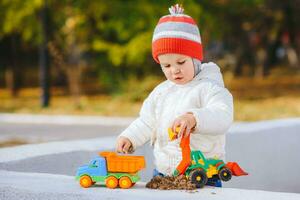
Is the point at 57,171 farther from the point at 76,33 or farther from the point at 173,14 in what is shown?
the point at 76,33

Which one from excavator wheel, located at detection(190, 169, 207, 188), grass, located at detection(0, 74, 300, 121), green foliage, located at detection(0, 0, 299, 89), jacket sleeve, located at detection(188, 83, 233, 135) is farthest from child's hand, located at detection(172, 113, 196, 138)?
green foliage, located at detection(0, 0, 299, 89)

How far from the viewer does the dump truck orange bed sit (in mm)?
3670

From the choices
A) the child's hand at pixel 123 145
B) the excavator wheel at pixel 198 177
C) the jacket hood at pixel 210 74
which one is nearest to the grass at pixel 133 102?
the jacket hood at pixel 210 74

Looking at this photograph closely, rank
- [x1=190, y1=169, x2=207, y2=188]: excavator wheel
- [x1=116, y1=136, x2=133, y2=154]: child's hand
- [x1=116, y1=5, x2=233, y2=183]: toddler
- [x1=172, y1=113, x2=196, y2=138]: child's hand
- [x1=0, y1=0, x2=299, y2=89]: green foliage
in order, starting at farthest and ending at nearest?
1. [x1=0, y1=0, x2=299, y2=89]: green foliage
2. [x1=116, y1=136, x2=133, y2=154]: child's hand
3. [x1=116, y1=5, x2=233, y2=183]: toddler
4. [x1=190, y1=169, x2=207, y2=188]: excavator wheel
5. [x1=172, y1=113, x2=196, y2=138]: child's hand

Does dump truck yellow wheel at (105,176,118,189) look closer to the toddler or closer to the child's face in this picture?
the toddler

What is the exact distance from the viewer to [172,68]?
3832 millimetres

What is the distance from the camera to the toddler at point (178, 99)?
379cm

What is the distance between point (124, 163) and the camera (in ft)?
12.0

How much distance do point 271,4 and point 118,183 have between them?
92.1ft

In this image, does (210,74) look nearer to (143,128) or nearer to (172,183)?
(143,128)

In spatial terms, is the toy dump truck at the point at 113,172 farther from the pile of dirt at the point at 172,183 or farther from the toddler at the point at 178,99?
the toddler at the point at 178,99

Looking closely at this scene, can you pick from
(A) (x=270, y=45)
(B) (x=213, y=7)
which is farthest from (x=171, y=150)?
(A) (x=270, y=45)

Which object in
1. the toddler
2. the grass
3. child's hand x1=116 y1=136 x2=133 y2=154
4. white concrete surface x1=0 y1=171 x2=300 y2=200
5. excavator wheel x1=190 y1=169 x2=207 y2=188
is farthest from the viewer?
the grass

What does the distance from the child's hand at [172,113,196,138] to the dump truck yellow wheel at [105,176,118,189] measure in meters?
0.41
